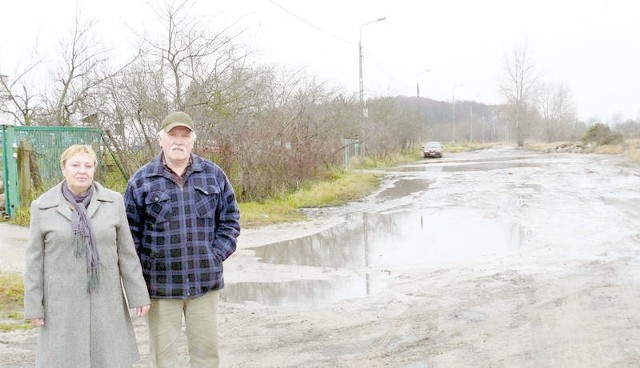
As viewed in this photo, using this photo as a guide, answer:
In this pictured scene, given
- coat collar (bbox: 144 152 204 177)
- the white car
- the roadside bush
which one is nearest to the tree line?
coat collar (bbox: 144 152 204 177)

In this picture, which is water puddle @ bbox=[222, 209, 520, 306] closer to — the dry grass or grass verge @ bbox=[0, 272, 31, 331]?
grass verge @ bbox=[0, 272, 31, 331]

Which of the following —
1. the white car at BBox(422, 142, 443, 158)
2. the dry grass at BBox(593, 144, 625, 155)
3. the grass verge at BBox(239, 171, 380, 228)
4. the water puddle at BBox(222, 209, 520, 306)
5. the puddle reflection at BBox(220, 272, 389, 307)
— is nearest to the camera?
the puddle reflection at BBox(220, 272, 389, 307)

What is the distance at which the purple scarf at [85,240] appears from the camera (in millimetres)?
3166

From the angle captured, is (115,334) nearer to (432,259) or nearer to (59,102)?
(432,259)

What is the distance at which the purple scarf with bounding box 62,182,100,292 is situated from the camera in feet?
10.4

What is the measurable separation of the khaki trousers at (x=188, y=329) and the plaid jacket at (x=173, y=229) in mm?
89

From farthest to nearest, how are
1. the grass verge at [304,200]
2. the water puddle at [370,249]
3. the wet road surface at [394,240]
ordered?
the grass verge at [304,200]
the wet road surface at [394,240]
the water puddle at [370,249]

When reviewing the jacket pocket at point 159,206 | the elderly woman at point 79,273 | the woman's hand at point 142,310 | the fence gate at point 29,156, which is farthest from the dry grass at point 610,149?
the elderly woman at point 79,273

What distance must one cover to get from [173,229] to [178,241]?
0.08m

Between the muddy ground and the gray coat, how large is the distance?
5.11 ft

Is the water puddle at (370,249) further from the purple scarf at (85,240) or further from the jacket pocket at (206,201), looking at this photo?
the purple scarf at (85,240)

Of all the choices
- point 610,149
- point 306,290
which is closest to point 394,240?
point 306,290

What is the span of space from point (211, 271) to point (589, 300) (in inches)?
174

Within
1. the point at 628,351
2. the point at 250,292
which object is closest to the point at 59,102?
the point at 250,292
